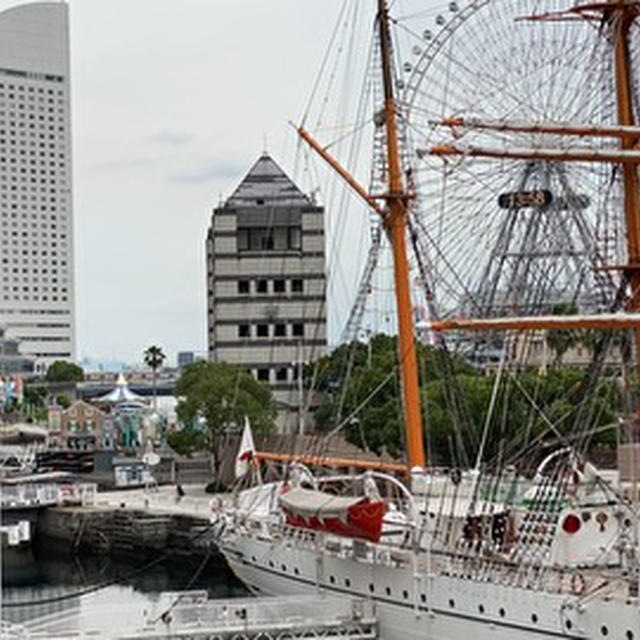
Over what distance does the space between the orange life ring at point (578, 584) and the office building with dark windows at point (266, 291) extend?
68617 millimetres

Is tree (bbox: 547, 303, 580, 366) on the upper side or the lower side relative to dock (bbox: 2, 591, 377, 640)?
upper

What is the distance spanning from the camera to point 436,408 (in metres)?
66.3

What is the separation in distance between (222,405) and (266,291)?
Result: 19130 millimetres

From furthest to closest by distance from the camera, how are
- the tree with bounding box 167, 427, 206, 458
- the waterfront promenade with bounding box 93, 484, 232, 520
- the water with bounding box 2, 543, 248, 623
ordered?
1. the tree with bounding box 167, 427, 206, 458
2. the waterfront promenade with bounding box 93, 484, 232, 520
3. the water with bounding box 2, 543, 248, 623

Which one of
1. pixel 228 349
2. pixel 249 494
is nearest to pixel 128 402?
pixel 228 349

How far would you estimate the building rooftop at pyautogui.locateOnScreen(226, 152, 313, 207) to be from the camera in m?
106

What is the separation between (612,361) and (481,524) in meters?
9.95

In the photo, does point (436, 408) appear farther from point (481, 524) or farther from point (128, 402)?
point (128, 402)

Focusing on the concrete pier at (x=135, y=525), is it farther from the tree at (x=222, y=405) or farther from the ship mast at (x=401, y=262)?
the ship mast at (x=401, y=262)

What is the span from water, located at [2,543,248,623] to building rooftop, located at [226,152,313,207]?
41.4 meters

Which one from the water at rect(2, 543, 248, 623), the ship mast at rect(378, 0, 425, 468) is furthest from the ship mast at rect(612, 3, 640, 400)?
the water at rect(2, 543, 248, 623)

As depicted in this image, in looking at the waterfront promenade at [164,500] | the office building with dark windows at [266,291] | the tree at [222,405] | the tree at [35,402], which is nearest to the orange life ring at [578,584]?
the waterfront promenade at [164,500]

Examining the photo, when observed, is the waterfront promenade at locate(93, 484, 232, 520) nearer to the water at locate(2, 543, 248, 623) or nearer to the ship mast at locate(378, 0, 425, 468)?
the water at locate(2, 543, 248, 623)

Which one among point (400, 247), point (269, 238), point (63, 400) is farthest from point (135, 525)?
point (63, 400)
